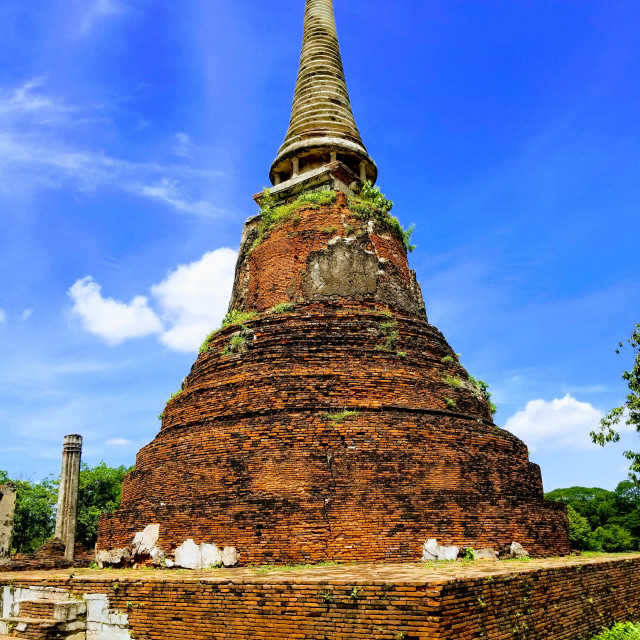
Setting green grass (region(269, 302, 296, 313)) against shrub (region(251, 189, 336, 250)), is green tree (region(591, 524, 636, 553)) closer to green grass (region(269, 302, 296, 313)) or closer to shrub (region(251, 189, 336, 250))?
shrub (region(251, 189, 336, 250))

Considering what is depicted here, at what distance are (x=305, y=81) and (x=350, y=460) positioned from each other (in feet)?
42.3

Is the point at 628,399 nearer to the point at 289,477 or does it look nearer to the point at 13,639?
the point at 289,477

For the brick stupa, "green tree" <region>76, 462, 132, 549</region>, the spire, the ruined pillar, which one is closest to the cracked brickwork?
the brick stupa

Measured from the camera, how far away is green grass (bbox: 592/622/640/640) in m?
7.72

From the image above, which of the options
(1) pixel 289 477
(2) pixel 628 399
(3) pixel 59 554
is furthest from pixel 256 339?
(2) pixel 628 399

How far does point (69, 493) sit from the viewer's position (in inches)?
695

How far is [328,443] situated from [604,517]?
1486 inches

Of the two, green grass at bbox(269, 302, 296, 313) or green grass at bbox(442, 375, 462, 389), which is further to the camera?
green grass at bbox(269, 302, 296, 313)

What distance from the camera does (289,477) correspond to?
9203mm

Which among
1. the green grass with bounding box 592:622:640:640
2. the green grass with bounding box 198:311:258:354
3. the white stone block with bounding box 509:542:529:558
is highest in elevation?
the green grass with bounding box 198:311:258:354

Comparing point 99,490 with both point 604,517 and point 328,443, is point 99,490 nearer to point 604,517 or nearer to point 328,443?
point 328,443

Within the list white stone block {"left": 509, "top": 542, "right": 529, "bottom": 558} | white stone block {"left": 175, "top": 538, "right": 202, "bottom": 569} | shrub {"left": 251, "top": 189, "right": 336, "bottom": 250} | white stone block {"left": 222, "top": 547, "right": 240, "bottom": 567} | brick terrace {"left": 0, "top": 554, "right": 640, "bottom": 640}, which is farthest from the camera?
shrub {"left": 251, "top": 189, "right": 336, "bottom": 250}

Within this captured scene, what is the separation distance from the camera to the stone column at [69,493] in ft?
57.1

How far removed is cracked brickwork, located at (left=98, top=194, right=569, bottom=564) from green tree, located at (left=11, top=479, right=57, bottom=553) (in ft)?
70.7
